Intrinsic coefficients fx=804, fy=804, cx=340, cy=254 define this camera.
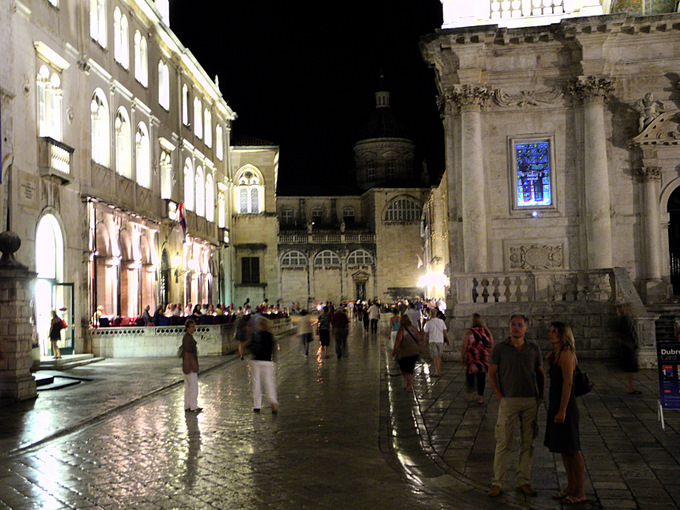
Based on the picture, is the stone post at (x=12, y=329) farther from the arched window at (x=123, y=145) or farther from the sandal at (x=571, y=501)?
the arched window at (x=123, y=145)

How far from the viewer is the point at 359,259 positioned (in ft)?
261

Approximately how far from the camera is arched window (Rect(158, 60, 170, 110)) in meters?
39.2

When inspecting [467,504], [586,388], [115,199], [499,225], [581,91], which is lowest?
[467,504]

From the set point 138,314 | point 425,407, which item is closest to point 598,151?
point 425,407

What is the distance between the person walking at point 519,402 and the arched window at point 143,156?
96.1 ft

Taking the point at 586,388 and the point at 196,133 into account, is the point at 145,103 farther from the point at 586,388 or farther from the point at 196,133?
the point at 586,388

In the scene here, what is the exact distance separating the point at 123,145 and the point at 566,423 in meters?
28.4

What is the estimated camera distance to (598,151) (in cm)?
2348

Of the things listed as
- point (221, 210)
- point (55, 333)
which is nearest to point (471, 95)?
point (55, 333)

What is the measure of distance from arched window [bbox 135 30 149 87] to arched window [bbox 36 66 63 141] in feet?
31.3

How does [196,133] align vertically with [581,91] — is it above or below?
above

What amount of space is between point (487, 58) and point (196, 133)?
25703mm

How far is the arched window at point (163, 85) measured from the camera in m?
39.2

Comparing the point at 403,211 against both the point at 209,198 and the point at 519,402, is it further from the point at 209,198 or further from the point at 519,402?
the point at 519,402
